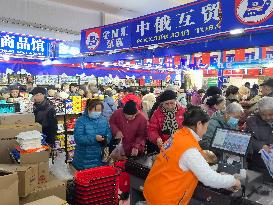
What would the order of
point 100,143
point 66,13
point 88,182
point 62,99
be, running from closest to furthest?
point 88,182 → point 100,143 → point 62,99 → point 66,13

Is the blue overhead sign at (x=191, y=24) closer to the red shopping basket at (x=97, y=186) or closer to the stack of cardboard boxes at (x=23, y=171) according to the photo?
the red shopping basket at (x=97, y=186)

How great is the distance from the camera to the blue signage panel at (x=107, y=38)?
7.35m

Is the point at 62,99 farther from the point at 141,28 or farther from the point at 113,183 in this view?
the point at 113,183

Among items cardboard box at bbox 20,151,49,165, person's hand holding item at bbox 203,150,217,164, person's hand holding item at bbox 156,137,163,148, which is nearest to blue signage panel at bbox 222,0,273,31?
person's hand holding item at bbox 156,137,163,148

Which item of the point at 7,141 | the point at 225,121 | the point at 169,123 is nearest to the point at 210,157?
the point at 225,121

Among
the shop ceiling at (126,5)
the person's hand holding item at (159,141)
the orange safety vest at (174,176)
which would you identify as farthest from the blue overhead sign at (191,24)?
the shop ceiling at (126,5)

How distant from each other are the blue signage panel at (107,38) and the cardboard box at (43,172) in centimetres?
436

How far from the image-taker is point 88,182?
11.8 feet

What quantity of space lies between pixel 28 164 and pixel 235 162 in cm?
213

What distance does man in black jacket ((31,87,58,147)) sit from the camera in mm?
5539

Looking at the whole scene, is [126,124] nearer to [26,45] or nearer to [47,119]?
[47,119]

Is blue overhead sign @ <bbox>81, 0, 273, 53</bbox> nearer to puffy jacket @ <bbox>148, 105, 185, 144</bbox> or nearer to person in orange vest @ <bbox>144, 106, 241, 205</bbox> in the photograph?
puffy jacket @ <bbox>148, 105, 185, 144</bbox>

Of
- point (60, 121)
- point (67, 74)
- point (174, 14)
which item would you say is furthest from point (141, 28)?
point (67, 74)

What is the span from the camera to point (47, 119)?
5535 millimetres
